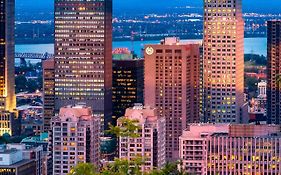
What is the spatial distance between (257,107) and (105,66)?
9990 millimetres

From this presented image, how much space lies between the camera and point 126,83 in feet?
208

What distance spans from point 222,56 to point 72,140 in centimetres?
1835

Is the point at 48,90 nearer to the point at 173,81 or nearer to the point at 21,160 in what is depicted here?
the point at 173,81

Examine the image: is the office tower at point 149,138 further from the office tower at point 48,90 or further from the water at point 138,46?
the water at point 138,46

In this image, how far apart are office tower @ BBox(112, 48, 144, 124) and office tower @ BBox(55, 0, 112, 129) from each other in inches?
23.1

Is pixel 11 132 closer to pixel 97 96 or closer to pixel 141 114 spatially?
pixel 97 96

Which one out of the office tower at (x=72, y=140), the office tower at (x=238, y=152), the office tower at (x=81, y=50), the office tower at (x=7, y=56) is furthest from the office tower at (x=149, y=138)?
the office tower at (x=7, y=56)

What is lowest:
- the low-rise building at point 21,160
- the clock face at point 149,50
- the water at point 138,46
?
the low-rise building at point 21,160

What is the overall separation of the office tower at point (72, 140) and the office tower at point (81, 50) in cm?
2140

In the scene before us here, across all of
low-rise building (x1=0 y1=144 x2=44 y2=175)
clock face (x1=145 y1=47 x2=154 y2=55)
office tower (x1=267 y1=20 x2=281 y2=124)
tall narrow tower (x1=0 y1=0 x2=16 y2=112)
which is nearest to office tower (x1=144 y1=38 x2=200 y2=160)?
clock face (x1=145 y1=47 x2=154 y2=55)

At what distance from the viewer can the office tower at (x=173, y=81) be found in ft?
182

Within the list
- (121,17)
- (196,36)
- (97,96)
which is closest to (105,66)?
(97,96)

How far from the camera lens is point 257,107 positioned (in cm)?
6744

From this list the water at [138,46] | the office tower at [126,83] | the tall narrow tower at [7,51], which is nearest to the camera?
the office tower at [126,83]
